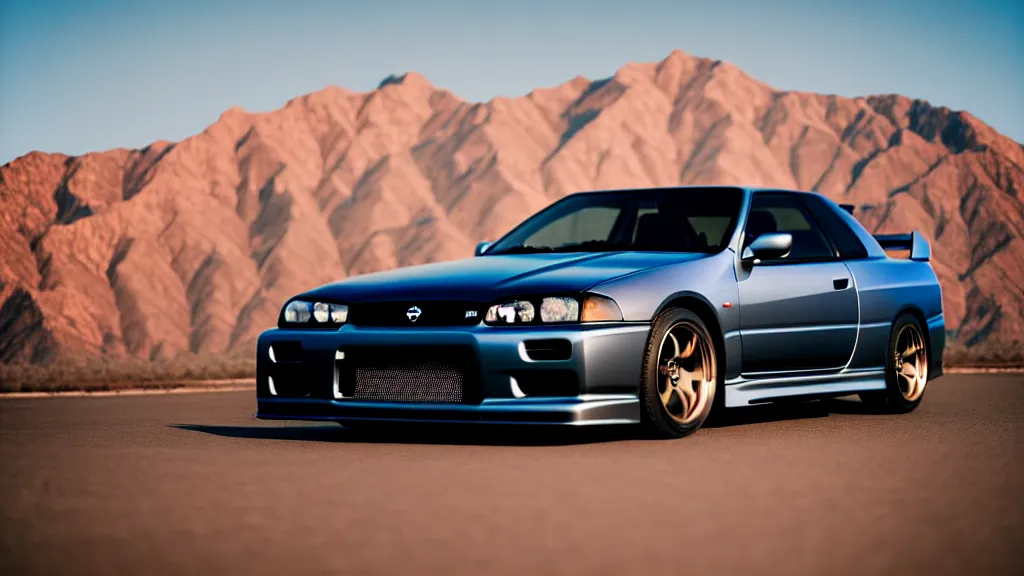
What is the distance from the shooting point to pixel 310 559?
4.65 meters

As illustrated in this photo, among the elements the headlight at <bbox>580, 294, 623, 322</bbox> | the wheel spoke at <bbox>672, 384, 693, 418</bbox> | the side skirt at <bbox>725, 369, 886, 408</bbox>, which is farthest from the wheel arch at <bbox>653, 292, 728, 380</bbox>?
the headlight at <bbox>580, 294, 623, 322</bbox>

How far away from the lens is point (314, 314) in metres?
8.53

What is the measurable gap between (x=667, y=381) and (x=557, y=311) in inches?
32.8

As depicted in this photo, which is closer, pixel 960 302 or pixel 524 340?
pixel 524 340

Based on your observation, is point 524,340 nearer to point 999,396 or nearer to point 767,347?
point 767,347

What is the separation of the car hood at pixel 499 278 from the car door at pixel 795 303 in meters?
0.57

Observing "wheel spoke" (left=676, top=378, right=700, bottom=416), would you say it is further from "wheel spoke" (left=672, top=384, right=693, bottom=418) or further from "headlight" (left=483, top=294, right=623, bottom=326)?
"headlight" (left=483, top=294, right=623, bottom=326)

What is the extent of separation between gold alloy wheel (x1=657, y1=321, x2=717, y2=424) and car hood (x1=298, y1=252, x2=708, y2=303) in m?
0.45

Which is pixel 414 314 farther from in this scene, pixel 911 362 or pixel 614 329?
pixel 911 362

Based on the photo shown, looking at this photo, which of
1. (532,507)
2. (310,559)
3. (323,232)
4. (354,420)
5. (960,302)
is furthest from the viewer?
(323,232)

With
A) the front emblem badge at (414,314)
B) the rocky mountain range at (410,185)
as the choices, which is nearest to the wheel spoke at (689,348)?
the front emblem badge at (414,314)

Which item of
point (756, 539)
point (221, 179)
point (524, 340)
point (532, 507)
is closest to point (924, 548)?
point (756, 539)

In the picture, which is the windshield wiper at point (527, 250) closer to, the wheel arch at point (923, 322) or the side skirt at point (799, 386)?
the side skirt at point (799, 386)

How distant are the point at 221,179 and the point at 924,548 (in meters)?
107
